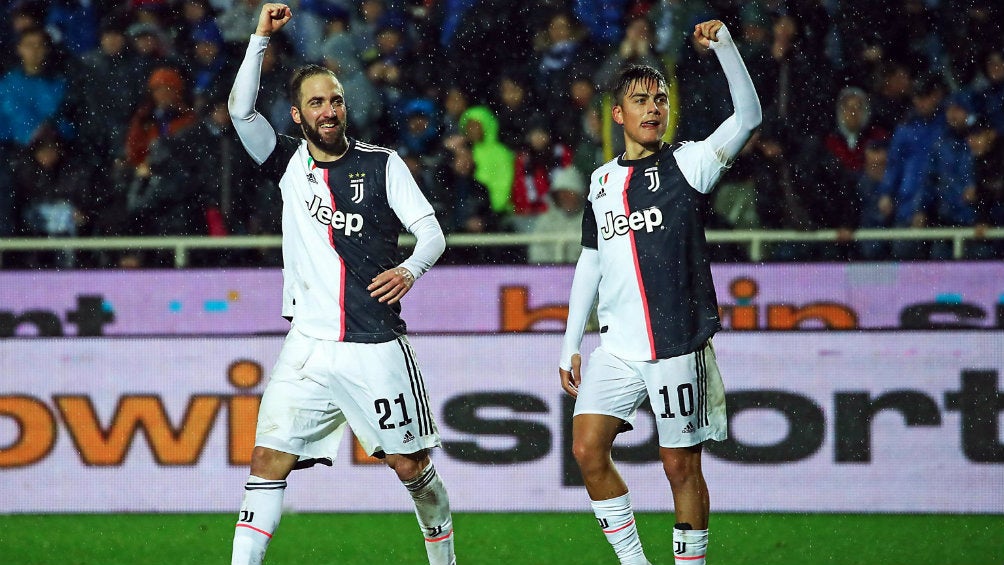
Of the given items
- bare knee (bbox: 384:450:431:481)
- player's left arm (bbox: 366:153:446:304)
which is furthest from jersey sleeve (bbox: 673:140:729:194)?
bare knee (bbox: 384:450:431:481)

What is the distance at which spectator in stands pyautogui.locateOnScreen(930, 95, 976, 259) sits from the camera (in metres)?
8.31

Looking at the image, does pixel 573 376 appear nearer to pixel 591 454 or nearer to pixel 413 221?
pixel 591 454

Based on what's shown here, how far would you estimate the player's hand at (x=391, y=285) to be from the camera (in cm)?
447

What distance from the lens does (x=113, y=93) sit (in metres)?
8.87

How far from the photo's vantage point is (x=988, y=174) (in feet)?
27.8

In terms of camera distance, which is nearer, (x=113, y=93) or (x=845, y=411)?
(x=845, y=411)

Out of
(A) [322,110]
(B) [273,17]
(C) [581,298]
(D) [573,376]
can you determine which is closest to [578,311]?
(C) [581,298]

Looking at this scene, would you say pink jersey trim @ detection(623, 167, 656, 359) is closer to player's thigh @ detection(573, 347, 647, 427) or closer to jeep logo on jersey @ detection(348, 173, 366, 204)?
player's thigh @ detection(573, 347, 647, 427)

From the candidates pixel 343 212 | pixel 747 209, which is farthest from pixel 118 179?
pixel 343 212

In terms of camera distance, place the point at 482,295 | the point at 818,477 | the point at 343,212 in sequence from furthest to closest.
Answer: the point at 482,295 < the point at 818,477 < the point at 343,212

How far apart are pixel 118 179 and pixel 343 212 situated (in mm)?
4422

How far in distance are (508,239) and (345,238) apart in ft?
10.2

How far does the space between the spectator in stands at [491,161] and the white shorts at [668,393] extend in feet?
12.8

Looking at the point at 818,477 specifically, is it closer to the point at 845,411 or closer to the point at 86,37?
the point at 845,411
